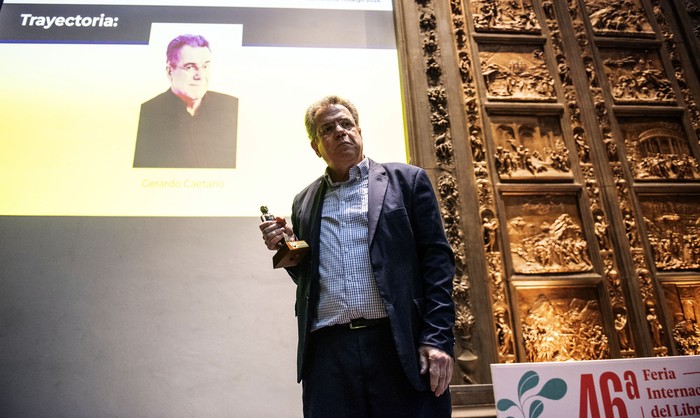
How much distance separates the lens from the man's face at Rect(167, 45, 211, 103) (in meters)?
3.71

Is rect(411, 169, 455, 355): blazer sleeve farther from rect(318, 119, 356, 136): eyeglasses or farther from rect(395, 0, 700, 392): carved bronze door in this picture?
rect(395, 0, 700, 392): carved bronze door

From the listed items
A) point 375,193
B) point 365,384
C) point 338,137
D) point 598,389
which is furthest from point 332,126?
point 598,389

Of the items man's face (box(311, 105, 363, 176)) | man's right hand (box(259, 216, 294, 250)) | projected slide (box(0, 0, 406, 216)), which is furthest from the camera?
projected slide (box(0, 0, 406, 216))

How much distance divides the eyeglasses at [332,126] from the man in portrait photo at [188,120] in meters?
1.70

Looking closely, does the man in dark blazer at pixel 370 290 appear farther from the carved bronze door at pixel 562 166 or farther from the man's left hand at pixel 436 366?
the carved bronze door at pixel 562 166

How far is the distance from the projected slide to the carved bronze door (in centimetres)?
43

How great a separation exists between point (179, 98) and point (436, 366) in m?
3.08

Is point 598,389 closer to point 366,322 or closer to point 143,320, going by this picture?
point 366,322

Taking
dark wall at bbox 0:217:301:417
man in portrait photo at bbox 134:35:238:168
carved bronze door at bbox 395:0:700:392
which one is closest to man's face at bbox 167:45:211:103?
man in portrait photo at bbox 134:35:238:168

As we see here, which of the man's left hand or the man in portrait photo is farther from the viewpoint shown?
the man in portrait photo

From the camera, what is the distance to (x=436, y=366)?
149cm

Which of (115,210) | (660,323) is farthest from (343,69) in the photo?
(660,323)

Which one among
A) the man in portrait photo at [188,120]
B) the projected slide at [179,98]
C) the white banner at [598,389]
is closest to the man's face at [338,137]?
the white banner at [598,389]

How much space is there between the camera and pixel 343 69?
12.7ft
